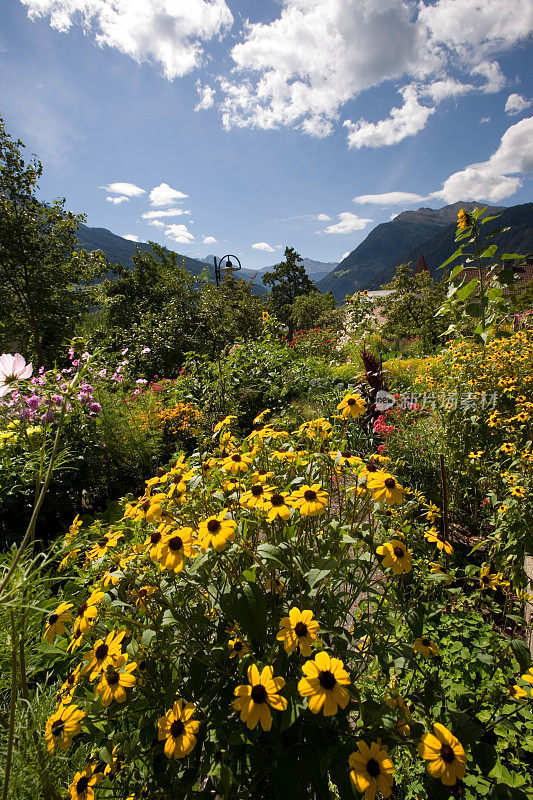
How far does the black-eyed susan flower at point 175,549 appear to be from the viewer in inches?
37.2

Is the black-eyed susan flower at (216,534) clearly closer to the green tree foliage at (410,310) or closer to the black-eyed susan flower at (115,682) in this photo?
the black-eyed susan flower at (115,682)

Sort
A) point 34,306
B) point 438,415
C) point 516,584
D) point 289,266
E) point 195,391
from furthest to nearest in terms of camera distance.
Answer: point 289,266 → point 34,306 → point 195,391 → point 438,415 → point 516,584

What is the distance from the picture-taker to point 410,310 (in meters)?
13.4

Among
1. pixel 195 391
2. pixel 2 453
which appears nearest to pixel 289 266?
pixel 195 391

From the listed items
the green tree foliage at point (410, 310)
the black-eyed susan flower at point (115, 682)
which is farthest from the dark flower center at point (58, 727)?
the green tree foliage at point (410, 310)

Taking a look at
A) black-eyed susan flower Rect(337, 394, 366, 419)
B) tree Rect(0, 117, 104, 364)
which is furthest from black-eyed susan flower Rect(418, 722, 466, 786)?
tree Rect(0, 117, 104, 364)

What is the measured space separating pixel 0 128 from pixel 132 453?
26.3 feet

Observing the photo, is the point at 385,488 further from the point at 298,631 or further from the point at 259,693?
the point at 259,693

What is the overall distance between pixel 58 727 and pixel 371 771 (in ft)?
2.62

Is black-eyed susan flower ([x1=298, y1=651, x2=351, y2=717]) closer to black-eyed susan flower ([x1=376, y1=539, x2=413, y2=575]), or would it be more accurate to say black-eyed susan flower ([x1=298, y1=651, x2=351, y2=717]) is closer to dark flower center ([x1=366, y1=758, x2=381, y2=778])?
dark flower center ([x1=366, y1=758, x2=381, y2=778])

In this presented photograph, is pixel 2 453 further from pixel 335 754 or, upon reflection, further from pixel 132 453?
pixel 335 754

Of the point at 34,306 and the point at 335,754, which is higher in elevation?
the point at 34,306

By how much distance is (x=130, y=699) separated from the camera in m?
0.99

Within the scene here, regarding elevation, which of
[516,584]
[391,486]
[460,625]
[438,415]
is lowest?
[460,625]
